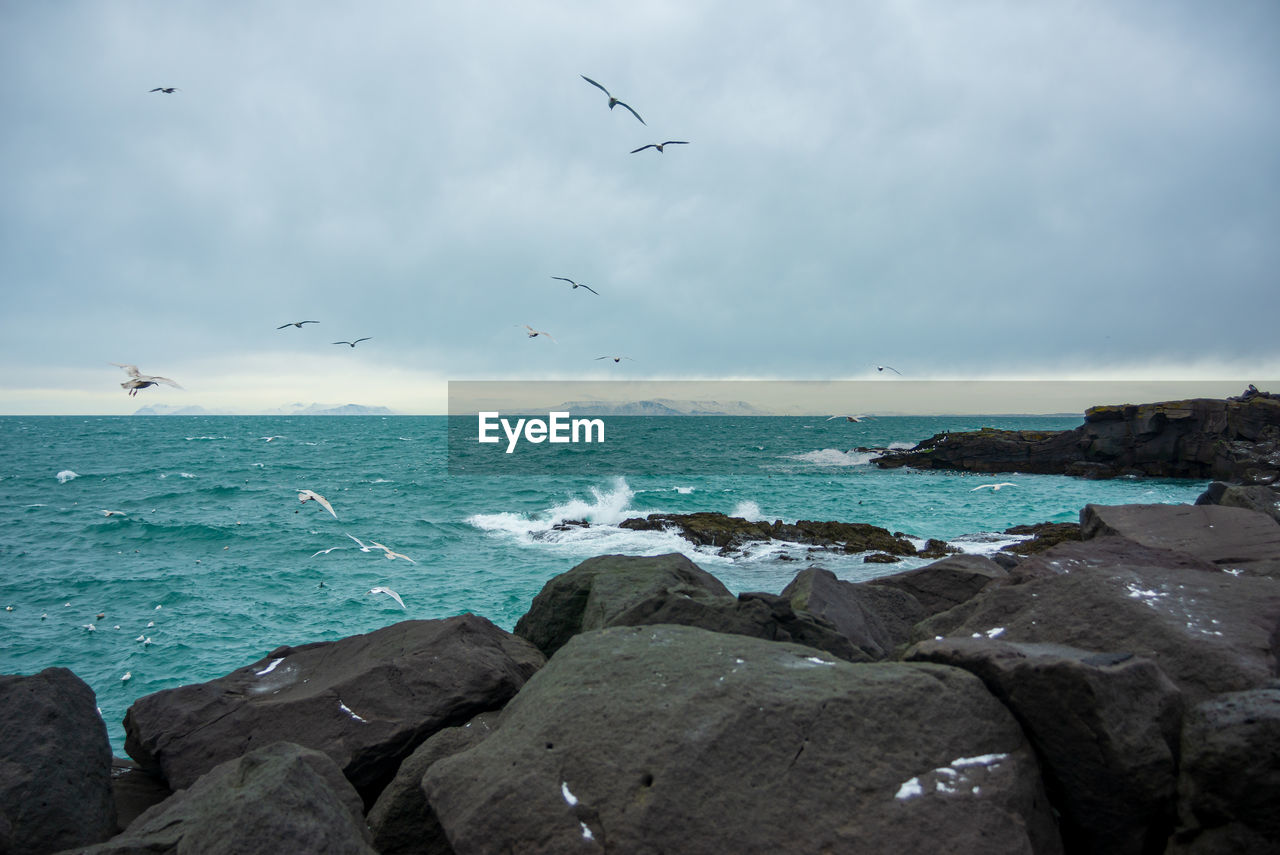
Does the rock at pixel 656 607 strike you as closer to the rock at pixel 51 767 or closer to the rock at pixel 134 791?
the rock at pixel 134 791

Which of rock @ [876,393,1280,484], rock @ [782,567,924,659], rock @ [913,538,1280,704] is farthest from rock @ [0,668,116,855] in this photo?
rock @ [876,393,1280,484]

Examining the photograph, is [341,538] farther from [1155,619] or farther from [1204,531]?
[1155,619]

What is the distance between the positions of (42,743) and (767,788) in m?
4.46

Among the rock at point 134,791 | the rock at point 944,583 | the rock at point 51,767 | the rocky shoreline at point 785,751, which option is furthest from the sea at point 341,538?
the rock at point 944,583

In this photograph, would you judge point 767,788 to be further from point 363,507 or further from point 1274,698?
point 363,507

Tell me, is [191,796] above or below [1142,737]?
below

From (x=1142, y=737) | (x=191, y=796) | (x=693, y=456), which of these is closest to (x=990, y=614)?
(x=1142, y=737)

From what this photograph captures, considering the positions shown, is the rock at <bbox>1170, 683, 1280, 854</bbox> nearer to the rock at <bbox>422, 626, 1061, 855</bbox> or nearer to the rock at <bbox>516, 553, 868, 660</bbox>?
the rock at <bbox>422, 626, 1061, 855</bbox>

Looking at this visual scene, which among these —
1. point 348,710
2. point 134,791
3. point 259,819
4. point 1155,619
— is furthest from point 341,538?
point 1155,619

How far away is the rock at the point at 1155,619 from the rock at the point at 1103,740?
0.58 meters

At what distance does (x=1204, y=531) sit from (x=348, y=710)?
9414mm

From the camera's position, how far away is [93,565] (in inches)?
734

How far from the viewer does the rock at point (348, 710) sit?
205 inches

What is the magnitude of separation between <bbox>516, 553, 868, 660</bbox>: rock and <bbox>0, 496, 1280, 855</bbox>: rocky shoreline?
20 centimetres
